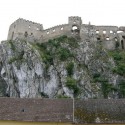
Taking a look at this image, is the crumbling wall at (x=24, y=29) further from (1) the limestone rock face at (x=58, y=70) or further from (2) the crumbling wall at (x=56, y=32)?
(1) the limestone rock face at (x=58, y=70)

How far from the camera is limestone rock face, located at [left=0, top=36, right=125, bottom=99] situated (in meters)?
48.9

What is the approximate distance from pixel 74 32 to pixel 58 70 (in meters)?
9.67

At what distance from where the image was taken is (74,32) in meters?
58.2

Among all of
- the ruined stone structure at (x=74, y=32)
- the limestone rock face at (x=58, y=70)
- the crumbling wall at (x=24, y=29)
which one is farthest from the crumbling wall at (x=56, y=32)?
the limestone rock face at (x=58, y=70)

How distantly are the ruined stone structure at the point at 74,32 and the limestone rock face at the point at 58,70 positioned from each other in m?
1.76

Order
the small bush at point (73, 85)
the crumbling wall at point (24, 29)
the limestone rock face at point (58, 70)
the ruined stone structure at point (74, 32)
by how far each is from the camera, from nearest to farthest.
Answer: the small bush at point (73, 85)
the limestone rock face at point (58, 70)
the ruined stone structure at point (74, 32)
the crumbling wall at point (24, 29)

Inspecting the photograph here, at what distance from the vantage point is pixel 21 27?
60125 millimetres

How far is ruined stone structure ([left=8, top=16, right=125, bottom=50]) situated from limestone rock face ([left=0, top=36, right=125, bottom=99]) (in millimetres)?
1763

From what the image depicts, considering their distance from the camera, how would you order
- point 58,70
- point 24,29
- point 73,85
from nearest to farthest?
point 73,85
point 58,70
point 24,29

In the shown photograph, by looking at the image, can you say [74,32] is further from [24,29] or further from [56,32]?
[24,29]

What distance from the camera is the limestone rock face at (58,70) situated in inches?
1924

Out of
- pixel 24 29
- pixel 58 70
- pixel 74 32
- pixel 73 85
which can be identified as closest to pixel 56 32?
pixel 74 32

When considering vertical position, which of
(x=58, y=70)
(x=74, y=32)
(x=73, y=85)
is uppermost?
(x=74, y=32)

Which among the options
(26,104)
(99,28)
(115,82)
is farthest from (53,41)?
(26,104)
